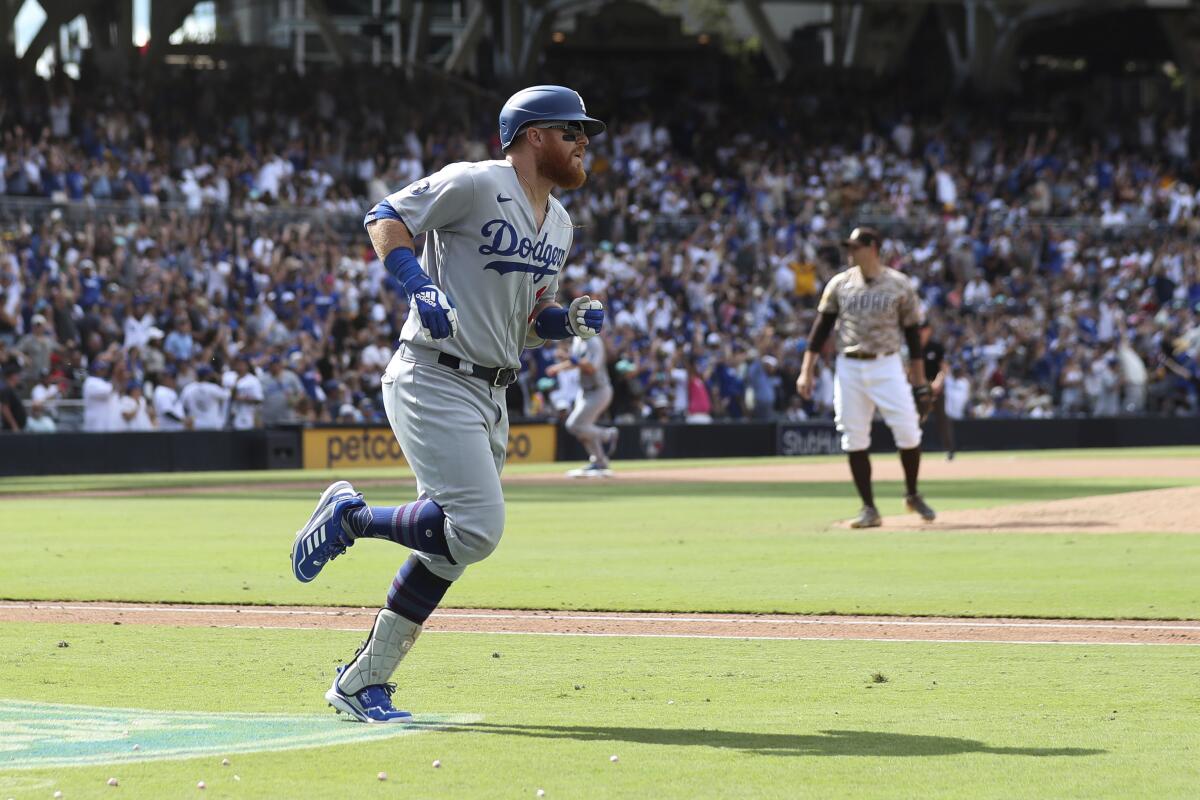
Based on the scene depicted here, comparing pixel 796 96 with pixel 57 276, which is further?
pixel 796 96

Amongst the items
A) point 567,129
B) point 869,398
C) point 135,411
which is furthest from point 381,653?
point 135,411

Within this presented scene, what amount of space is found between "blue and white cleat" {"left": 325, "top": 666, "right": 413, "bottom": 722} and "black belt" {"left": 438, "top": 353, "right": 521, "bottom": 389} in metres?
1.12

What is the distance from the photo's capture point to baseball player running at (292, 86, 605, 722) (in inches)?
251

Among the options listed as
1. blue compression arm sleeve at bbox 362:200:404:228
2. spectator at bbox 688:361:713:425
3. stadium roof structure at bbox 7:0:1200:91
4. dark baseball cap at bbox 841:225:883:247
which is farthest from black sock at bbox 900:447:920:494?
stadium roof structure at bbox 7:0:1200:91

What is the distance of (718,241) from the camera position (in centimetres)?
3734

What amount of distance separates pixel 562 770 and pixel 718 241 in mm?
32298

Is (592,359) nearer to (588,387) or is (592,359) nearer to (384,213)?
(588,387)

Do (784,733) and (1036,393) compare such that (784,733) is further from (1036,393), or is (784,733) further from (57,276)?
(1036,393)

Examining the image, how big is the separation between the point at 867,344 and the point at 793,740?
9.08 metres

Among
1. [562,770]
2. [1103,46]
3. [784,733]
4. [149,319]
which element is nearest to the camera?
[562,770]

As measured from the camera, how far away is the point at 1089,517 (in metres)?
16.1

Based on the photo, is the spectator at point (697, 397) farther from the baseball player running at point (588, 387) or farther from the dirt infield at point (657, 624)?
the dirt infield at point (657, 624)

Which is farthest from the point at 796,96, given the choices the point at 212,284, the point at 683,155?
the point at 212,284

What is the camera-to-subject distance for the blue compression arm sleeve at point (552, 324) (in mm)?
6973
